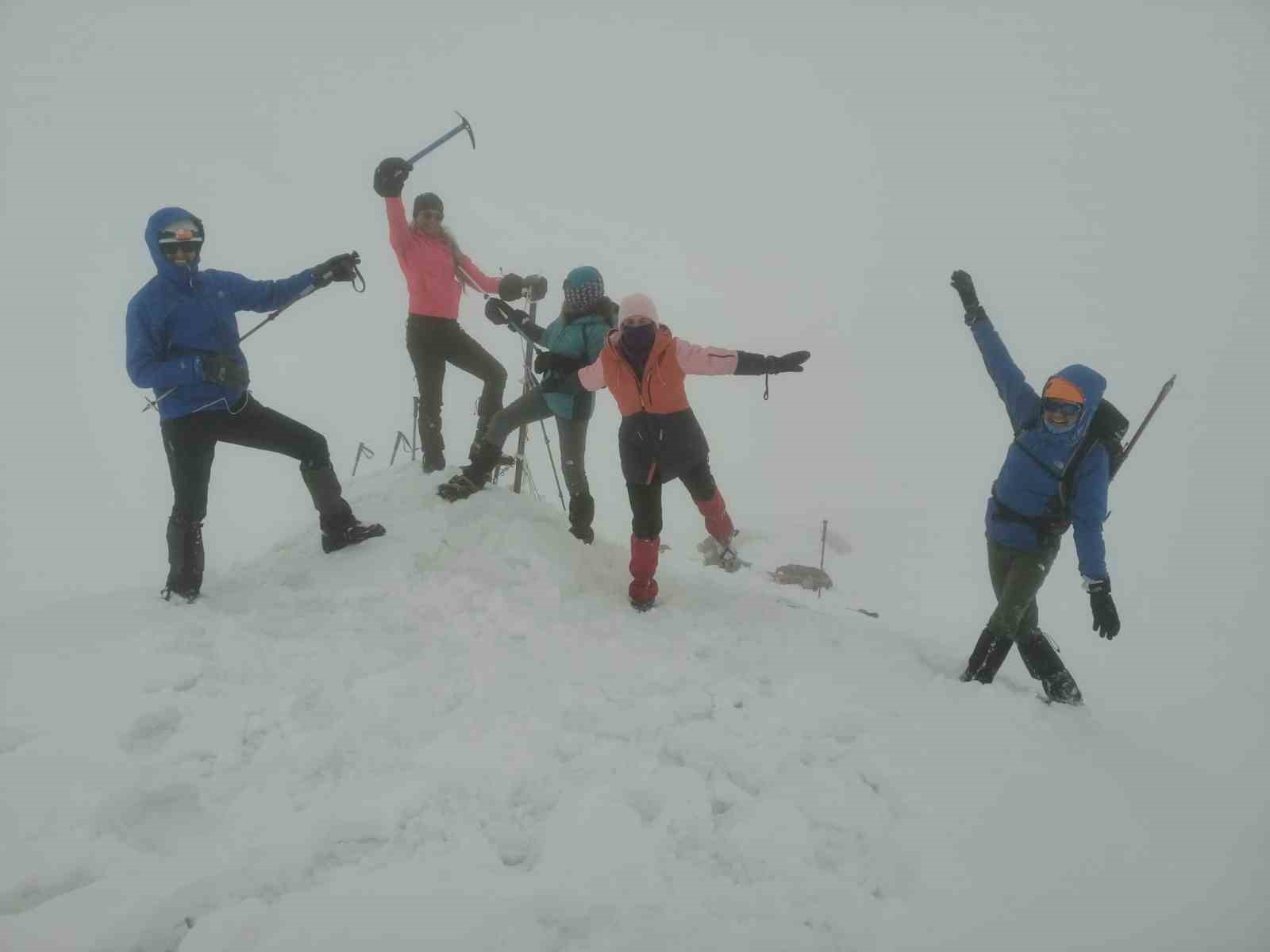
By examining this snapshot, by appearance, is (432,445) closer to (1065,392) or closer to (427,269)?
(427,269)

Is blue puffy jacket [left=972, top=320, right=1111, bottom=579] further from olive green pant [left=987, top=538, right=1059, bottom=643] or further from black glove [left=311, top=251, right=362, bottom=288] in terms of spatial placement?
black glove [left=311, top=251, right=362, bottom=288]

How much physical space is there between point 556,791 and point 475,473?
12.2 feet

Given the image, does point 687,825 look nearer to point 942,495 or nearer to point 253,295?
point 253,295

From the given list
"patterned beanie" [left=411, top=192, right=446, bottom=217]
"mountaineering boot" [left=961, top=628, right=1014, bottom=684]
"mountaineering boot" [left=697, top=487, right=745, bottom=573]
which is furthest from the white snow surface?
"patterned beanie" [left=411, top=192, right=446, bottom=217]

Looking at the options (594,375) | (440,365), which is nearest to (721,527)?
(594,375)

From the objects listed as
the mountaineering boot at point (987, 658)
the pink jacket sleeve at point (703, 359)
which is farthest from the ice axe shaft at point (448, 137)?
the mountaineering boot at point (987, 658)

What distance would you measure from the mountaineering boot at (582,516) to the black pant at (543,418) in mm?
65

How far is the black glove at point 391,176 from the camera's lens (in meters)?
5.97

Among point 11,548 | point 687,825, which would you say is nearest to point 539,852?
point 687,825

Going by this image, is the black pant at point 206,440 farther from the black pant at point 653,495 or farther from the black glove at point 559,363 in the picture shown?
the black pant at point 653,495

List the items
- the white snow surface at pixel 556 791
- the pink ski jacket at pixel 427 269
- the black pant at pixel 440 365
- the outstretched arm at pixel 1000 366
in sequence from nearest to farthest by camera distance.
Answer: the white snow surface at pixel 556 791 < the outstretched arm at pixel 1000 366 < the pink ski jacket at pixel 427 269 < the black pant at pixel 440 365

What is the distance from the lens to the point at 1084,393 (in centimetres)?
437

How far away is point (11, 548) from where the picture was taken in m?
56.4

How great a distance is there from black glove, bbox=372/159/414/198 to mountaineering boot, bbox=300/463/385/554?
8.70 feet
